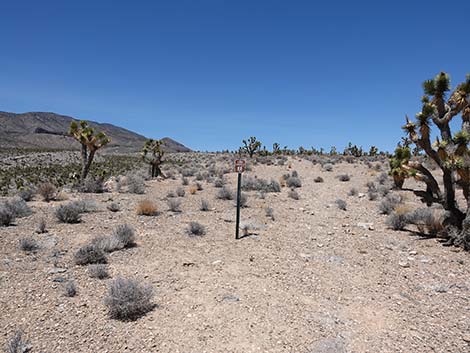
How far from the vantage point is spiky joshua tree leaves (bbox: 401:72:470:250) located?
793 centimetres

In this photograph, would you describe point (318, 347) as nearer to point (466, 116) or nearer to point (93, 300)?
point (93, 300)

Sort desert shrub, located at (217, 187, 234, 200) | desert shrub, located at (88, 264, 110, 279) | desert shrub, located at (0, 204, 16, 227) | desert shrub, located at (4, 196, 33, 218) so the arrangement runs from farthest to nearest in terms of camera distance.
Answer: desert shrub, located at (217, 187, 234, 200) < desert shrub, located at (4, 196, 33, 218) < desert shrub, located at (0, 204, 16, 227) < desert shrub, located at (88, 264, 110, 279)

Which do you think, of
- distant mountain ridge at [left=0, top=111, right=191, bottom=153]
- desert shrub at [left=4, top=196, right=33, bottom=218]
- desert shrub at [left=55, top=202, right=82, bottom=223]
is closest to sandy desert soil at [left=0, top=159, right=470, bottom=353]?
desert shrub at [left=55, top=202, right=82, bottom=223]

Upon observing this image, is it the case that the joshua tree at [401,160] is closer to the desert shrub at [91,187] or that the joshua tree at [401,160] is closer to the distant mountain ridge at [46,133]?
the desert shrub at [91,187]

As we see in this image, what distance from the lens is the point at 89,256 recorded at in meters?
6.45

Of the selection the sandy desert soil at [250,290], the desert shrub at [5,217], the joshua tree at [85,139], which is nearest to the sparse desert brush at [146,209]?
the sandy desert soil at [250,290]

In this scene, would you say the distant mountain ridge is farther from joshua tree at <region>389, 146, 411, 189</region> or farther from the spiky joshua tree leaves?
the spiky joshua tree leaves

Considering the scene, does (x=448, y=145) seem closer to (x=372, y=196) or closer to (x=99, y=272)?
(x=372, y=196)

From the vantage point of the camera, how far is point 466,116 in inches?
332

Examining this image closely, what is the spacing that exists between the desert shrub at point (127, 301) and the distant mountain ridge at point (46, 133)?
90.2 metres

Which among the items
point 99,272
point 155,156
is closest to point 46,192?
point 99,272

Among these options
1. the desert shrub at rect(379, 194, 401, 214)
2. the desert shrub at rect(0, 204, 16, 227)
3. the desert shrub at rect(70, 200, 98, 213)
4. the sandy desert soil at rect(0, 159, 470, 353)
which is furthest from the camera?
the desert shrub at rect(379, 194, 401, 214)

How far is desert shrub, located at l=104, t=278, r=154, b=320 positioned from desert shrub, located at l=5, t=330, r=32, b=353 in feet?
3.40

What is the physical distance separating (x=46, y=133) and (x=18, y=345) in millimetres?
139261
